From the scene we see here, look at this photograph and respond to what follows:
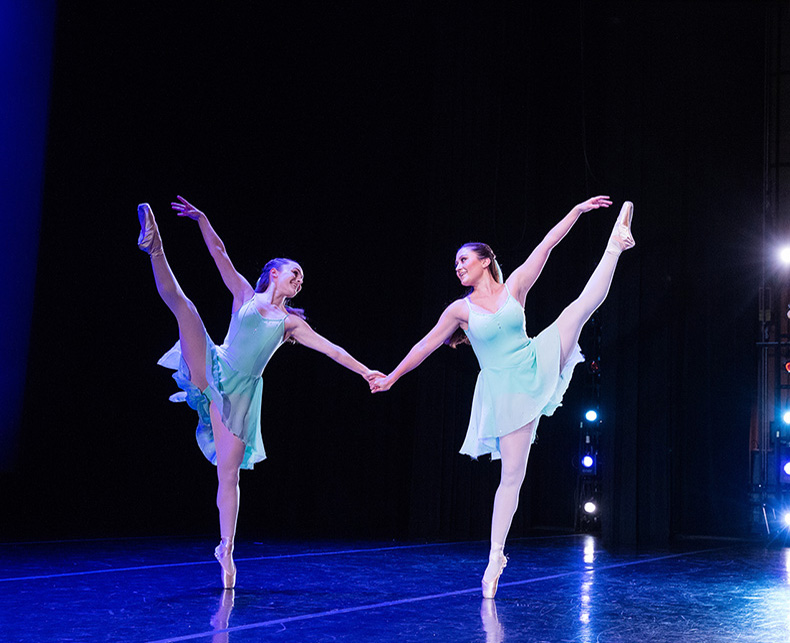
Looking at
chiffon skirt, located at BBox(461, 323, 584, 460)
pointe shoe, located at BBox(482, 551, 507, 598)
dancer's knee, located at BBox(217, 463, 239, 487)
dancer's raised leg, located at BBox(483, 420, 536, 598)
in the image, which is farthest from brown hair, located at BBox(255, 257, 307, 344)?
pointe shoe, located at BBox(482, 551, 507, 598)

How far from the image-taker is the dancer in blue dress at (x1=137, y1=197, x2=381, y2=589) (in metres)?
3.65

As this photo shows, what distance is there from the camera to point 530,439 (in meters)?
3.75

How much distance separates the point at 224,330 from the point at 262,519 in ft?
5.00

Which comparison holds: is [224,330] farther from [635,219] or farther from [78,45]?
[635,219]

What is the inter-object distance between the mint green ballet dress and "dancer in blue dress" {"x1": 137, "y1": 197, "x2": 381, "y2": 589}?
0.62 m

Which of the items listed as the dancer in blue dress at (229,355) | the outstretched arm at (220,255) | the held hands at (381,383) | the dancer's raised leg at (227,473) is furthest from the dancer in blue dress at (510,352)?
the dancer's raised leg at (227,473)

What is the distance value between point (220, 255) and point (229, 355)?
0.46 metres

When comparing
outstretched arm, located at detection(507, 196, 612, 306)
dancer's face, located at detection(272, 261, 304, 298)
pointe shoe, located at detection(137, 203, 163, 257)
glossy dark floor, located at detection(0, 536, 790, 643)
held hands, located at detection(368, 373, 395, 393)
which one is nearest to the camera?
glossy dark floor, located at detection(0, 536, 790, 643)

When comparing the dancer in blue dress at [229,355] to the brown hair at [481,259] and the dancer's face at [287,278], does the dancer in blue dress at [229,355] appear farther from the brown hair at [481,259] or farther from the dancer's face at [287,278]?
the brown hair at [481,259]

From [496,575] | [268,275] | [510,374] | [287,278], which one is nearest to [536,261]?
[510,374]

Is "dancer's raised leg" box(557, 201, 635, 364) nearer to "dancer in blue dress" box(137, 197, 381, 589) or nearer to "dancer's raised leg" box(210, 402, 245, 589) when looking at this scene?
"dancer in blue dress" box(137, 197, 381, 589)

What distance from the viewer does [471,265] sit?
386 cm

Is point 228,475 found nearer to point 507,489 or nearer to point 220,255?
point 220,255

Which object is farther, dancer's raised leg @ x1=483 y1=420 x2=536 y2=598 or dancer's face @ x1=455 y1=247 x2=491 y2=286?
dancer's face @ x1=455 y1=247 x2=491 y2=286
